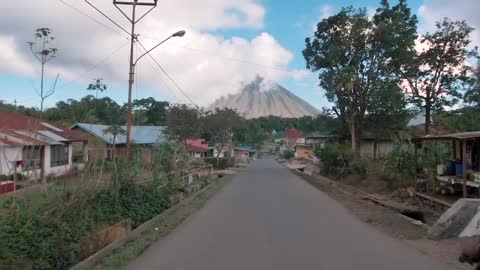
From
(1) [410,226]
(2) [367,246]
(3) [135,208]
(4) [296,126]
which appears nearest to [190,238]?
(3) [135,208]

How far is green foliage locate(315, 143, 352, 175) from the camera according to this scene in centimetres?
3398

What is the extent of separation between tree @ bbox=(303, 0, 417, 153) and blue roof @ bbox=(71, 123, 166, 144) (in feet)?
55.2

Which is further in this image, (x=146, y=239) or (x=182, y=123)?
(x=182, y=123)

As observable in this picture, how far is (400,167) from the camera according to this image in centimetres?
2062

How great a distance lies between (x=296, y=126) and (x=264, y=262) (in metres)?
163

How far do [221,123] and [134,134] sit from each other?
12.5 metres

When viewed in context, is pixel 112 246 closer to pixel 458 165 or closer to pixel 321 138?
pixel 458 165

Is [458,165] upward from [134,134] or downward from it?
downward

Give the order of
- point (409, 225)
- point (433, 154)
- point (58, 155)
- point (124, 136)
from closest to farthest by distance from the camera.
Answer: point (409, 225) < point (433, 154) < point (58, 155) < point (124, 136)

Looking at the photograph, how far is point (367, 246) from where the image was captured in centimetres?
951

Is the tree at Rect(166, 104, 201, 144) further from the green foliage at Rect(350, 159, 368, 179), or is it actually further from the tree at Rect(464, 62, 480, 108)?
the tree at Rect(464, 62, 480, 108)

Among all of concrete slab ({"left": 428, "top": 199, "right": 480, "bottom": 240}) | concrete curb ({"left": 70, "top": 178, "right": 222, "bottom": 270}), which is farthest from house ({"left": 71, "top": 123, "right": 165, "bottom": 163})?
concrete slab ({"left": 428, "top": 199, "right": 480, "bottom": 240})

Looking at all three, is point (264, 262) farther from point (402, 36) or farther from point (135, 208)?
point (402, 36)

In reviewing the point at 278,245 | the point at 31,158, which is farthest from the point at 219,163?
the point at 31,158
